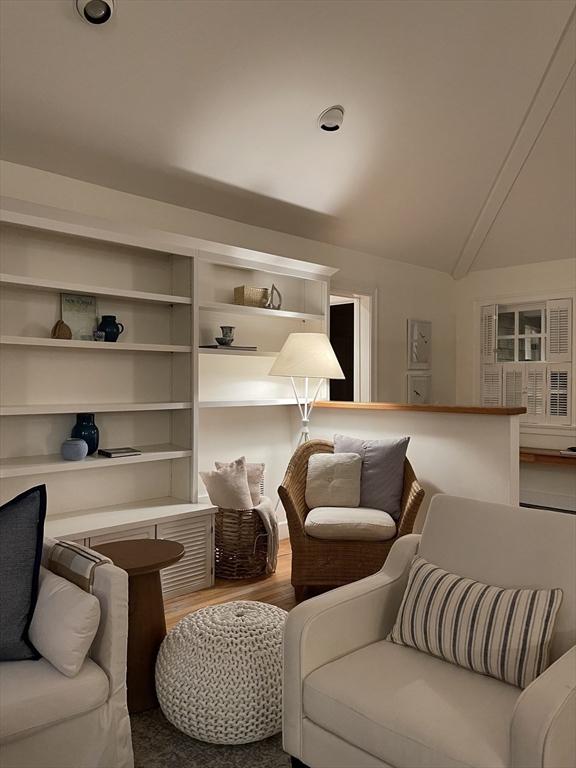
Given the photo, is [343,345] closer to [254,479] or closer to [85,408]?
[254,479]

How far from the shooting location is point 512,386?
646 centimetres

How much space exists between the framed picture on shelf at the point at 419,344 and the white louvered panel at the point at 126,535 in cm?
349

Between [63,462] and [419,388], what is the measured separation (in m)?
3.94

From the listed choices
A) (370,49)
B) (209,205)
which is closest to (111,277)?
(209,205)

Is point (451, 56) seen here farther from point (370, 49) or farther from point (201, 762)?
point (201, 762)

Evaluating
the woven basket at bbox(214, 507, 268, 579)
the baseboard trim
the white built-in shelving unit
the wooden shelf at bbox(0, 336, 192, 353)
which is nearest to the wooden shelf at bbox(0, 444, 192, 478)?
the white built-in shelving unit

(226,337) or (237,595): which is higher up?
(226,337)

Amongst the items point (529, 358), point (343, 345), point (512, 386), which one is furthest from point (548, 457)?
point (343, 345)

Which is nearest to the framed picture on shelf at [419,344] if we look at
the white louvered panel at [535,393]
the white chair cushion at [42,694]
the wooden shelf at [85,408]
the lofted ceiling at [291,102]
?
the white louvered panel at [535,393]

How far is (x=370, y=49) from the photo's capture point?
3562mm

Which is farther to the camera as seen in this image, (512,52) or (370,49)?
(512,52)

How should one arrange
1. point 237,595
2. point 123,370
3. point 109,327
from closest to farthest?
point 237,595 → point 109,327 → point 123,370

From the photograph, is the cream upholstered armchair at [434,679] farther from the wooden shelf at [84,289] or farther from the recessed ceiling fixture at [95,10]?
the recessed ceiling fixture at [95,10]

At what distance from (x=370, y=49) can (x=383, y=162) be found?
3.70ft
